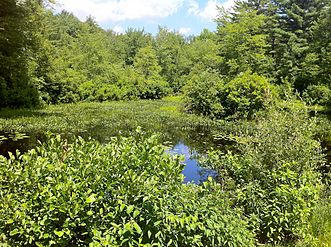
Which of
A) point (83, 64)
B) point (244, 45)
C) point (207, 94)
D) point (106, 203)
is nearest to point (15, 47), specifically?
point (207, 94)

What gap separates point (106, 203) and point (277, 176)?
3228 millimetres

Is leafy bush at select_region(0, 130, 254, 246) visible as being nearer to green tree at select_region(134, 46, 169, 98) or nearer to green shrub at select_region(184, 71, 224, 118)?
green shrub at select_region(184, 71, 224, 118)

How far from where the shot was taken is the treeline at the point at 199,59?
2358 centimetres

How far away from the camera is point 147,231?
11.5ft

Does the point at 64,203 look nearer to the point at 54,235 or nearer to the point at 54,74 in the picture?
the point at 54,235

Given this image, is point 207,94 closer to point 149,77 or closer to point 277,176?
point 277,176

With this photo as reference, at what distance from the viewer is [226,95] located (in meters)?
25.7

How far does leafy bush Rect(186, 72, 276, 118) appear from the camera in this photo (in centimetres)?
2428

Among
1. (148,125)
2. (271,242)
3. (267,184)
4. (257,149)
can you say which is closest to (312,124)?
(257,149)

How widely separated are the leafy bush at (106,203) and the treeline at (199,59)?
Result: 1022 centimetres

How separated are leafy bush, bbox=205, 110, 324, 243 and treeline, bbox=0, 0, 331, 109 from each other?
6.53 meters

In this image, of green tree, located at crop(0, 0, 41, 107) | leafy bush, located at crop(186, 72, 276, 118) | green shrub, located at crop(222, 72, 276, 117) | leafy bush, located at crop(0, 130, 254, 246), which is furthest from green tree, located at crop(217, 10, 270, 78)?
leafy bush, located at crop(0, 130, 254, 246)

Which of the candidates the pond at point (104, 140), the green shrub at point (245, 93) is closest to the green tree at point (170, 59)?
the green shrub at point (245, 93)

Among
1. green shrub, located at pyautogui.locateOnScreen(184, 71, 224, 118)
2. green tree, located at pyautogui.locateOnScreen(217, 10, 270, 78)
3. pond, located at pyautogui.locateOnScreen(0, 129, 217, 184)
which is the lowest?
pond, located at pyautogui.locateOnScreen(0, 129, 217, 184)
